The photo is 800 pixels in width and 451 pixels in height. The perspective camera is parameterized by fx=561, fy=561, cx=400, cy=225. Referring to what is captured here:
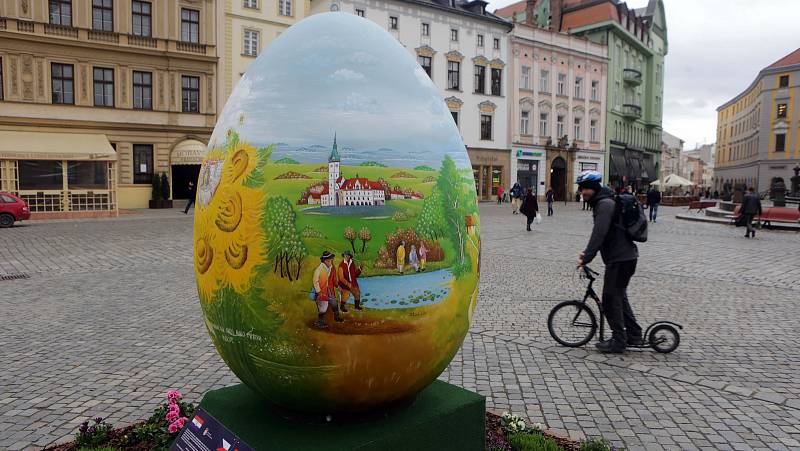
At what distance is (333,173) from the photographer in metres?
2.76

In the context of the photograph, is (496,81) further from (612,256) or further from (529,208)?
(612,256)

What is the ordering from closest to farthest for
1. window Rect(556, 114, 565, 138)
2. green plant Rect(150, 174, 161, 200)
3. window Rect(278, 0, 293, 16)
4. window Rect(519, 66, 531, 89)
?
green plant Rect(150, 174, 161, 200), window Rect(278, 0, 293, 16), window Rect(519, 66, 531, 89), window Rect(556, 114, 565, 138)

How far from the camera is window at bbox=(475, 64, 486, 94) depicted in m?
42.8

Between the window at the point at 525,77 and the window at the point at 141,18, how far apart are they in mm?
27749

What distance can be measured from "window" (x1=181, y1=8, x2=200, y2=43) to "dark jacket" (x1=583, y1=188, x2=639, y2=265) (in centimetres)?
2939

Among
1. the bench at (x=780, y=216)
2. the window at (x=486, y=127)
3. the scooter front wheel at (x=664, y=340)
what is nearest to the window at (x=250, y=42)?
the window at (x=486, y=127)

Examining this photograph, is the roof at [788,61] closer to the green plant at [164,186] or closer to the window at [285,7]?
the window at [285,7]

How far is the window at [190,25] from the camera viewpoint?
1187 inches

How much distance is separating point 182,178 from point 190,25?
27.2 feet

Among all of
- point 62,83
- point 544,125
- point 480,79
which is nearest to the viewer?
point 62,83

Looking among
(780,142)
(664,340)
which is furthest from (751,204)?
(780,142)

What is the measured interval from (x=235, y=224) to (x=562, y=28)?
58215 mm

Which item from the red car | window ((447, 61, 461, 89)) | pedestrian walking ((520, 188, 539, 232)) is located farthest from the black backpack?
window ((447, 61, 461, 89))

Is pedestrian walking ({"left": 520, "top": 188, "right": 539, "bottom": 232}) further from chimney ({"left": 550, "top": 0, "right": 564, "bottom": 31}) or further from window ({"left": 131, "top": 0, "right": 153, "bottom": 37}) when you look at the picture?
chimney ({"left": 550, "top": 0, "right": 564, "bottom": 31})
